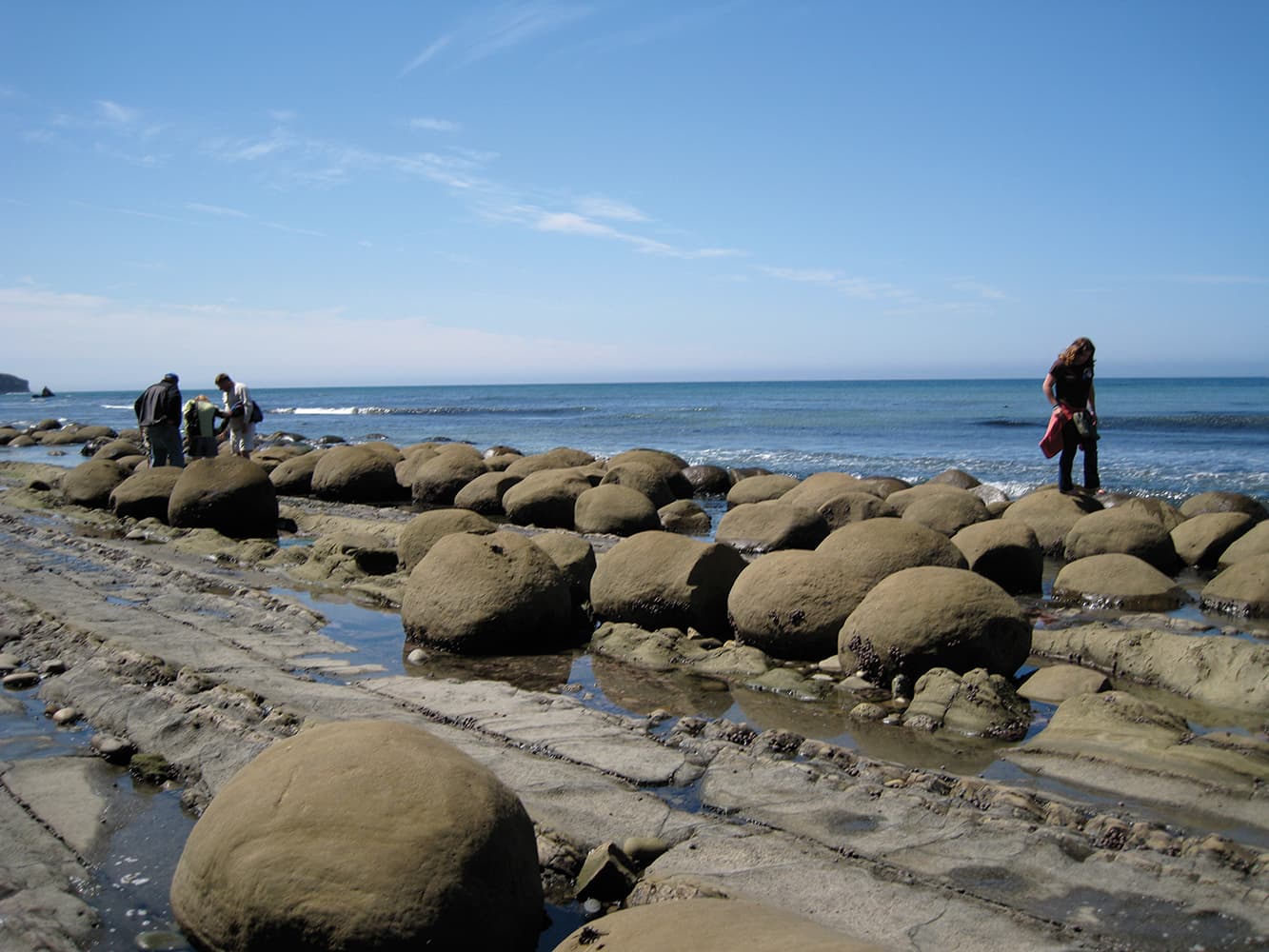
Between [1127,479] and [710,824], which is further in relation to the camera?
[1127,479]

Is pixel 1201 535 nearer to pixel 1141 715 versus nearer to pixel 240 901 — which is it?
pixel 1141 715

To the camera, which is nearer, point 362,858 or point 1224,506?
point 362,858

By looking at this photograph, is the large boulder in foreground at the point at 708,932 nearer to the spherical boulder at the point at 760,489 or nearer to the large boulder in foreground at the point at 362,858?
the large boulder in foreground at the point at 362,858

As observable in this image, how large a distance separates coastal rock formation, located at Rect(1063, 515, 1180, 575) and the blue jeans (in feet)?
42.9

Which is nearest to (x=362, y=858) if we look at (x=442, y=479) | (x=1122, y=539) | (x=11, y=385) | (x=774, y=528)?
(x=774, y=528)

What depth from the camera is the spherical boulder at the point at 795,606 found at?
755cm

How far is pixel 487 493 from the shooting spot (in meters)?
16.9

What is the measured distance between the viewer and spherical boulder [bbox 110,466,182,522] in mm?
14688

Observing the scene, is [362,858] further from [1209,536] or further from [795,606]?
[1209,536]

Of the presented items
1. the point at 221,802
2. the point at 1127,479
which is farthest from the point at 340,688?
the point at 1127,479

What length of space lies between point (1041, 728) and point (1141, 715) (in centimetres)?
55

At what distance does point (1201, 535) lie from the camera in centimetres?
1170

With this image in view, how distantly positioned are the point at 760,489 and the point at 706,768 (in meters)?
11.2

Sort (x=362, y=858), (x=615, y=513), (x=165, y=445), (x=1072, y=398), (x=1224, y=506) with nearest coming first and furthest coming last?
1. (x=362, y=858)
2. (x=1072, y=398)
3. (x=615, y=513)
4. (x=1224, y=506)
5. (x=165, y=445)
